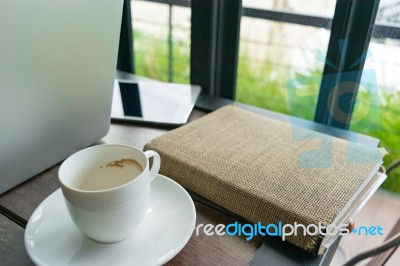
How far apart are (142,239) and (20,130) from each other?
234 mm

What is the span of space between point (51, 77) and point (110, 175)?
0.17 metres

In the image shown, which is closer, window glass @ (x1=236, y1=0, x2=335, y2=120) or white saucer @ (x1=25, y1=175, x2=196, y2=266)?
white saucer @ (x1=25, y1=175, x2=196, y2=266)

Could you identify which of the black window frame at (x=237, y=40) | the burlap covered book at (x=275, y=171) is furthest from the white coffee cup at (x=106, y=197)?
the black window frame at (x=237, y=40)

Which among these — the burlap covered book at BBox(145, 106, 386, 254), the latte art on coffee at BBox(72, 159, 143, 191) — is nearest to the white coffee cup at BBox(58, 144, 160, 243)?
the latte art on coffee at BBox(72, 159, 143, 191)

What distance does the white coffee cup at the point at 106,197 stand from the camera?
0.38 meters

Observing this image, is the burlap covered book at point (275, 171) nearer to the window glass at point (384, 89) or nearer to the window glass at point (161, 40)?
the window glass at point (384, 89)

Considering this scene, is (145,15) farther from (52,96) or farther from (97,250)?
(97,250)

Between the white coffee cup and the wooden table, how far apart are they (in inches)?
3.2

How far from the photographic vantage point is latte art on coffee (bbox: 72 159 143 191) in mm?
462

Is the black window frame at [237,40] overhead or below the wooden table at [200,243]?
overhead

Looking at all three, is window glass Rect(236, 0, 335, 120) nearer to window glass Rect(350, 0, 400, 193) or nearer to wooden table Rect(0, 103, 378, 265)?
window glass Rect(350, 0, 400, 193)

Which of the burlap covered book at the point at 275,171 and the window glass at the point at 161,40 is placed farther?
the window glass at the point at 161,40

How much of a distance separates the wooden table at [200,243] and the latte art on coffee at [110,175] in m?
0.11

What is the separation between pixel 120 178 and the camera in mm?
474
